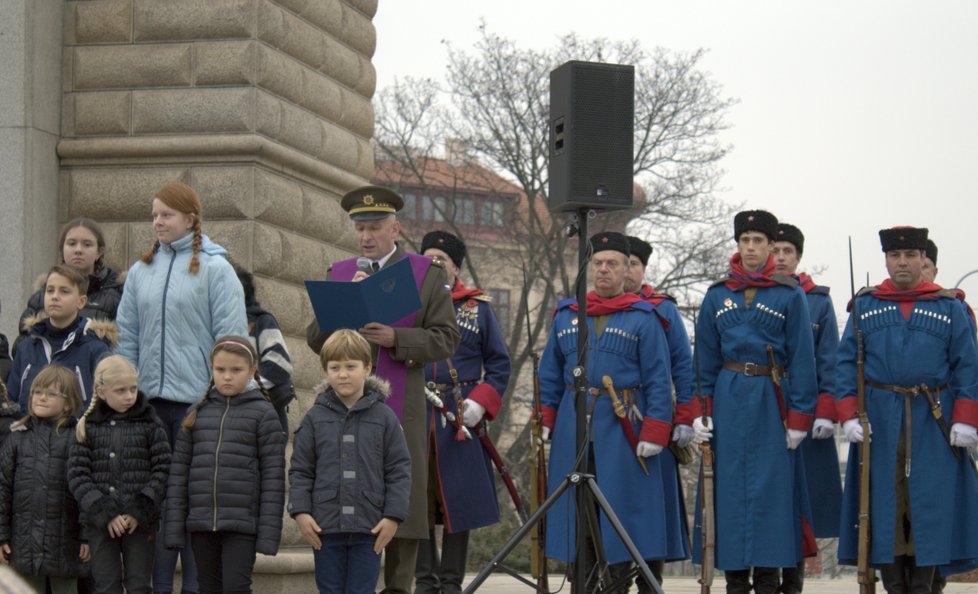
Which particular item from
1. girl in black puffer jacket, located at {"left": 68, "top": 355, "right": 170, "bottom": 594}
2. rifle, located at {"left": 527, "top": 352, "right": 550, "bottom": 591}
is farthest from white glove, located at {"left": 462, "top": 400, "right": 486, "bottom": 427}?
girl in black puffer jacket, located at {"left": 68, "top": 355, "right": 170, "bottom": 594}

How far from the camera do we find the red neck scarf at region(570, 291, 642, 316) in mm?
8164

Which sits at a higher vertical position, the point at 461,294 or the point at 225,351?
the point at 461,294

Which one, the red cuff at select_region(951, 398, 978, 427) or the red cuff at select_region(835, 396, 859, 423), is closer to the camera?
the red cuff at select_region(951, 398, 978, 427)

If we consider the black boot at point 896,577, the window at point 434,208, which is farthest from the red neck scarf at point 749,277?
the window at point 434,208

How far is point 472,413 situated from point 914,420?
241 cm

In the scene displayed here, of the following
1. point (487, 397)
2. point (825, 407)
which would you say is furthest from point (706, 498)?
point (487, 397)

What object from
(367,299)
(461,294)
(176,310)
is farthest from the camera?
(461,294)

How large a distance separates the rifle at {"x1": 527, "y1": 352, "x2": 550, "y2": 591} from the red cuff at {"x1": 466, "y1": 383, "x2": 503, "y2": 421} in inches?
8.9

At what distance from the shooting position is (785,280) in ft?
26.6

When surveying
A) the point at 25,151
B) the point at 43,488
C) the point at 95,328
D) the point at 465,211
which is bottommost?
the point at 43,488

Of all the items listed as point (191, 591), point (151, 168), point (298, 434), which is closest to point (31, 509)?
point (191, 591)

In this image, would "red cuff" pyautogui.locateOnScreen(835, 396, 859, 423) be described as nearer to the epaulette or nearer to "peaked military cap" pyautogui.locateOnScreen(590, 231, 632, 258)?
the epaulette

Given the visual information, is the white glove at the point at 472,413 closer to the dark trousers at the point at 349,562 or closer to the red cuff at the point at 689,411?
the red cuff at the point at 689,411

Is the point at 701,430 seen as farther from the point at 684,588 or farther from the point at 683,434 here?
the point at 684,588
